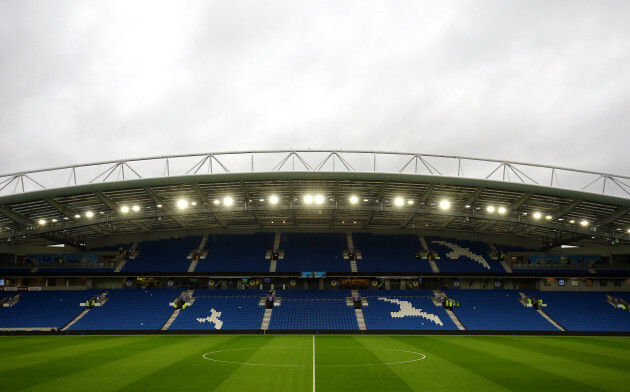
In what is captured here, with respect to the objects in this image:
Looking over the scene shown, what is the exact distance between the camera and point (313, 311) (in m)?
49.2

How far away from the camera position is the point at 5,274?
53938mm

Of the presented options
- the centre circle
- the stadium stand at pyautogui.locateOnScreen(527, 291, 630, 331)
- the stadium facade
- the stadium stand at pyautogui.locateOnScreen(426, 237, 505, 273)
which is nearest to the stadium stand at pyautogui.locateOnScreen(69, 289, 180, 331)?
the stadium facade

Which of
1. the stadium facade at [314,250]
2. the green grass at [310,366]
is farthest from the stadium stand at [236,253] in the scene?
the green grass at [310,366]

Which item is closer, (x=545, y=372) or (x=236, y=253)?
(x=545, y=372)

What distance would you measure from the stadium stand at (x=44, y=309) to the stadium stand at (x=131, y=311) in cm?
245

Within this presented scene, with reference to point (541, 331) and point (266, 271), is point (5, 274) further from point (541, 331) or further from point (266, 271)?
point (541, 331)

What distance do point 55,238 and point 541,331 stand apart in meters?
55.9

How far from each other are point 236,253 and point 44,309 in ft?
76.6

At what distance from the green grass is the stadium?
193 mm

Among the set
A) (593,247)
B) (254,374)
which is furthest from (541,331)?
(254,374)

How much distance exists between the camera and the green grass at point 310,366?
18.0m

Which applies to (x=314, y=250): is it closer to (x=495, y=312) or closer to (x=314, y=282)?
(x=314, y=282)

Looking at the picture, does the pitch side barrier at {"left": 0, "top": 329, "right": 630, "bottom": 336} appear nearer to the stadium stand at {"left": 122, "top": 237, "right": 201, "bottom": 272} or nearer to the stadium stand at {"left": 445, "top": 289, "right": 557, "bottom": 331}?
the stadium stand at {"left": 445, "top": 289, "right": 557, "bottom": 331}

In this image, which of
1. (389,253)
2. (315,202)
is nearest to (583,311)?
(389,253)
